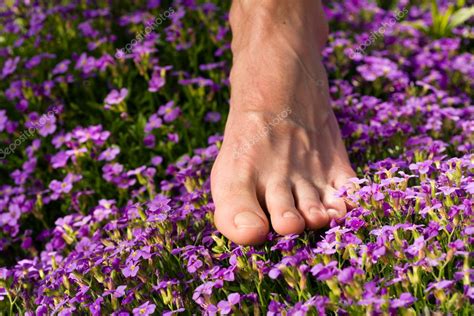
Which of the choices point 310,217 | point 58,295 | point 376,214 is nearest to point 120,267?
point 58,295

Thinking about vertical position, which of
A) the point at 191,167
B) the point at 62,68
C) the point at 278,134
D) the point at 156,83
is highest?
the point at 62,68

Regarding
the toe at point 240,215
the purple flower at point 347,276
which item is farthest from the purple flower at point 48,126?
the purple flower at point 347,276

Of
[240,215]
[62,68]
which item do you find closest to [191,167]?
[240,215]

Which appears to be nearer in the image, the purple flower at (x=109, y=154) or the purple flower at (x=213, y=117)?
the purple flower at (x=109, y=154)

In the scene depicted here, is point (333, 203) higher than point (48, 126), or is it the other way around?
point (48, 126)

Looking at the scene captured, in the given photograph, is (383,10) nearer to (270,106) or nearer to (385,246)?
(270,106)

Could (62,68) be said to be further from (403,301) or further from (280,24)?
(403,301)

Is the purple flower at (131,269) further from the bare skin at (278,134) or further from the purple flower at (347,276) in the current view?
the purple flower at (347,276)

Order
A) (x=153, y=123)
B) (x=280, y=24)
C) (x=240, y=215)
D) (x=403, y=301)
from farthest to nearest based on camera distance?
(x=153, y=123) → (x=280, y=24) → (x=240, y=215) → (x=403, y=301)
